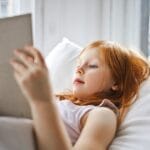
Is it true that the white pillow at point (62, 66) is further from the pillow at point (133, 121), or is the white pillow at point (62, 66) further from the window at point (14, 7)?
the window at point (14, 7)

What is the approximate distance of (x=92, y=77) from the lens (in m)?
1.18

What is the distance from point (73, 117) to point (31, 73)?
0.37 m

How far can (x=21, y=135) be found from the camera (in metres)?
0.83

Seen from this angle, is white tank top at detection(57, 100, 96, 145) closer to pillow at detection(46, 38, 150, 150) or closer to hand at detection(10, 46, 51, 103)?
pillow at detection(46, 38, 150, 150)

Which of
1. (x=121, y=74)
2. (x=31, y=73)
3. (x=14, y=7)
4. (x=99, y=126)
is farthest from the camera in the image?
(x=14, y=7)

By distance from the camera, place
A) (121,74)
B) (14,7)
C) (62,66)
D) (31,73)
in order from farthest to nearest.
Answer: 1. (14,7)
2. (62,66)
3. (121,74)
4. (31,73)

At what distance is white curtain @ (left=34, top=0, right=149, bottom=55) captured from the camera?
210cm

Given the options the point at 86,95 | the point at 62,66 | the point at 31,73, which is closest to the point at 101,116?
the point at 86,95

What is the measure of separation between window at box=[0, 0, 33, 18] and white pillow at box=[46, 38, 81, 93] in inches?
24.7

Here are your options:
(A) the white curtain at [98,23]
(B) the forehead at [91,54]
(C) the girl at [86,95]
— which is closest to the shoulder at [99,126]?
(C) the girl at [86,95]

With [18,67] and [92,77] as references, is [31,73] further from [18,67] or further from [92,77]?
[92,77]

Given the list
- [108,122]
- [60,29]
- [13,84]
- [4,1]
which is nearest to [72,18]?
[60,29]

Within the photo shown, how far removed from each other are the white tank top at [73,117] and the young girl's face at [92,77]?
6 centimetres

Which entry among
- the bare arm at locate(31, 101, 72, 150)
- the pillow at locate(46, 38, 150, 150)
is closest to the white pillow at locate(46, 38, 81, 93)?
the pillow at locate(46, 38, 150, 150)
